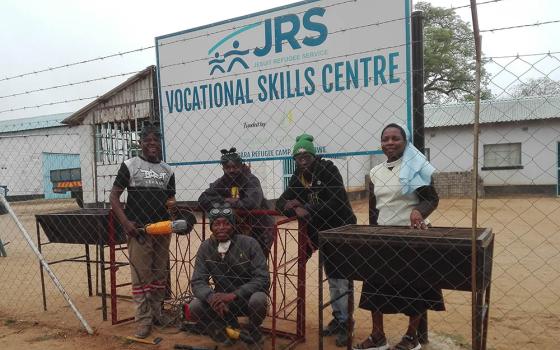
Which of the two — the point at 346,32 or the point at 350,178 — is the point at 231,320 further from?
the point at 350,178

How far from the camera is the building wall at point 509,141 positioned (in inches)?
701

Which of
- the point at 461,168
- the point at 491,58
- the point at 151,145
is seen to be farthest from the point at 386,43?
the point at 461,168

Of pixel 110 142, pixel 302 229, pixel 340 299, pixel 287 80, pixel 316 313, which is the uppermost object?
pixel 287 80

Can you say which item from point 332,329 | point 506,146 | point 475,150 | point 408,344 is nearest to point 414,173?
point 475,150

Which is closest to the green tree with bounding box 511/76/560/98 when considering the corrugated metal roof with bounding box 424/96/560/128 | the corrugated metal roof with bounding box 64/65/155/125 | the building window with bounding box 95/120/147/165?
the corrugated metal roof with bounding box 64/65/155/125

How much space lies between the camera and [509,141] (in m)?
18.5

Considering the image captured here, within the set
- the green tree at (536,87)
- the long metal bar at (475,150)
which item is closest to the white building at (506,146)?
the green tree at (536,87)

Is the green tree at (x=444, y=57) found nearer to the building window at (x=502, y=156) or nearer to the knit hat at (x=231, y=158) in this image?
the building window at (x=502, y=156)

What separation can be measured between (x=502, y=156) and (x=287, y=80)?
17.6 meters

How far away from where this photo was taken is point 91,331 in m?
4.20

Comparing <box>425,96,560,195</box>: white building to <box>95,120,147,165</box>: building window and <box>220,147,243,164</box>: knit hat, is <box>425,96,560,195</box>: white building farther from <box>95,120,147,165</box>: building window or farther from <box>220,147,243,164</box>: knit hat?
<box>220,147,243,164</box>: knit hat

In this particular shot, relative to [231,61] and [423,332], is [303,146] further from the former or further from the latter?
[423,332]

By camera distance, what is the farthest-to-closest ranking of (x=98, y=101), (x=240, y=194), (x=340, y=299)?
(x=98, y=101)
(x=240, y=194)
(x=340, y=299)

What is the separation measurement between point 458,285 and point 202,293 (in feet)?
6.36
